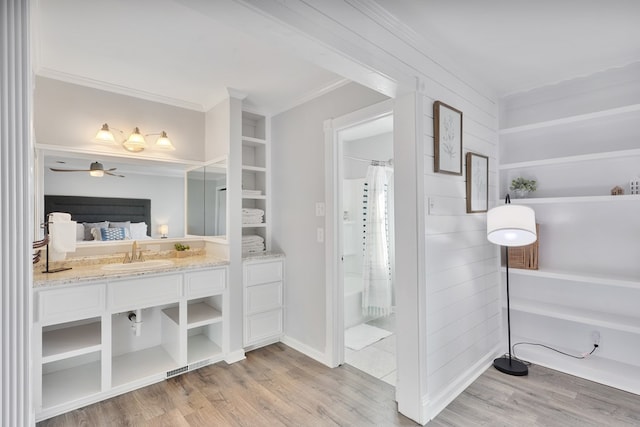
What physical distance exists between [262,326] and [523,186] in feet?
8.99

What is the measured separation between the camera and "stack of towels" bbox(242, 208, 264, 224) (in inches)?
128

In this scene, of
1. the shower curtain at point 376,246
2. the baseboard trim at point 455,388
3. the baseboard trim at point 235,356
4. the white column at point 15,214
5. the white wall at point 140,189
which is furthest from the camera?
the shower curtain at point 376,246

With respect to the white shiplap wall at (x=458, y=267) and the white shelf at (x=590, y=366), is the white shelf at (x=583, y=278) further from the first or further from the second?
the white shelf at (x=590, y=366)

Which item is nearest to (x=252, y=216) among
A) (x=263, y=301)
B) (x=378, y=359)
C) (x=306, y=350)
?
(x=263, y=301)

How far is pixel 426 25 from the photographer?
183 centimetres

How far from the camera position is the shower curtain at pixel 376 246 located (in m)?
3.86

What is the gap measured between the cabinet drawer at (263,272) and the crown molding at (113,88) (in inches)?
67.4

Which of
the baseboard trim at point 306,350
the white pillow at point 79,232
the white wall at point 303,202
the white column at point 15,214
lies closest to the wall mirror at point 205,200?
the white wall at point 303,202

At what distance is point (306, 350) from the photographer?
9.84 ft

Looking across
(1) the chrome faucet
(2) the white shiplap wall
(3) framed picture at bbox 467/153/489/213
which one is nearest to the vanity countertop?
(1) the chrome faucet

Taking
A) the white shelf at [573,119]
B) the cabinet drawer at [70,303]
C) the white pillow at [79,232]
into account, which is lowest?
Result: the cabinet drawer at [70,303]

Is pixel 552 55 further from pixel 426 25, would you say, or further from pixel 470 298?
pixel 470 298

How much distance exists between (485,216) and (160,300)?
9.18 feet

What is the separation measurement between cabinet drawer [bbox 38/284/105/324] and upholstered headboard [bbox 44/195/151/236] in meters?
0.79
